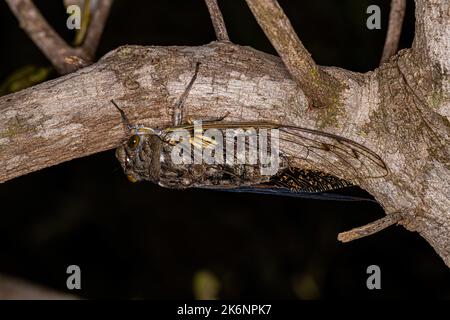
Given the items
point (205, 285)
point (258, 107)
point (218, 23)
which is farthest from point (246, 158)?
point (205, 285)

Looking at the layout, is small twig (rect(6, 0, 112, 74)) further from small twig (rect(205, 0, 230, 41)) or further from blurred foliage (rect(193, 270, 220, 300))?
blurred foliage (rect(193, 270, 220, 300))

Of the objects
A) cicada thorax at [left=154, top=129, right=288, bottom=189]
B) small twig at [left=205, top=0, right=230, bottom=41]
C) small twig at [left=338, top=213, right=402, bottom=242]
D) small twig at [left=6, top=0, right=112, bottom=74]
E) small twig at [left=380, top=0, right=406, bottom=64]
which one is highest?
small twig at [left=6, top=0, right=112, bottom=74]

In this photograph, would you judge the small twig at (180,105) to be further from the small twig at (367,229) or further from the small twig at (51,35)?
the small twig at (51,35)

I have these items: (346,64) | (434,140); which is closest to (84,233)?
(346,64)

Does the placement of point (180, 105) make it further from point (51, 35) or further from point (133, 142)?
point (51, 35)

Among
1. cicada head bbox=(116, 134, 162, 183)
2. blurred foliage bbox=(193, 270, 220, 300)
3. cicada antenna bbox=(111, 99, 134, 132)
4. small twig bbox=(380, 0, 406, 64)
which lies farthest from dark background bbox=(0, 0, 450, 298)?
Answer: cicada antenna bbox=(111, 99, 134, 132)

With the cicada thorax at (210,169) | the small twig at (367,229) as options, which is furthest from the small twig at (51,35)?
the small twig at (367,229)

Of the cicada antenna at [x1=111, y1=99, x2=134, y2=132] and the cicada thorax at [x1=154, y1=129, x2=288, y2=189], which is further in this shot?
the cicada thorax at [x1=154, y1=129, x2=288, y2=189]
